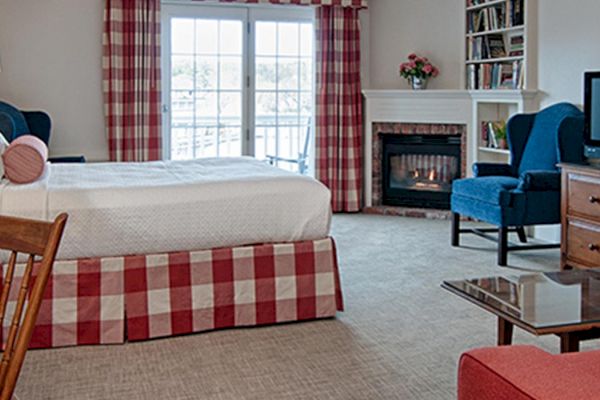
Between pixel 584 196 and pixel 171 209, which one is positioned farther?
pixel 584 196

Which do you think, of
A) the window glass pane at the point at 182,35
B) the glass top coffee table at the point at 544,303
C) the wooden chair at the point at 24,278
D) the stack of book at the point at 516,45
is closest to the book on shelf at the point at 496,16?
the stack of book at the point at 516,45

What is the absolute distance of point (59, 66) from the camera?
6250 millimetres

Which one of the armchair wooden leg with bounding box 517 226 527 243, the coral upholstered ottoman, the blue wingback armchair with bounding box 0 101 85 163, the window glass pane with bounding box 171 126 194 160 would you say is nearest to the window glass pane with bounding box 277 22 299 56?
the window glass pane with bounding box 171 126 194 160

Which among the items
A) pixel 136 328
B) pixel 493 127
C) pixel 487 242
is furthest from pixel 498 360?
pixel 493 127

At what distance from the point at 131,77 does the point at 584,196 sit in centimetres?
403

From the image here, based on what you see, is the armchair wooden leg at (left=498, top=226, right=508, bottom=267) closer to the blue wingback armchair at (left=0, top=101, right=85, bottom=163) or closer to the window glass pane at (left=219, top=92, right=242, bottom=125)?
the window glass pane at (left=219, top=92, right=242, bottom=125)

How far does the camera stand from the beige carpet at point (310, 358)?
278 centimetres

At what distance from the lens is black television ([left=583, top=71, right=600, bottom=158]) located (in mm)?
4488

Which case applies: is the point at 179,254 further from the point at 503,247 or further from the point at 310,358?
the point at 503,247

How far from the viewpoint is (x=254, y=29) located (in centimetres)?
691

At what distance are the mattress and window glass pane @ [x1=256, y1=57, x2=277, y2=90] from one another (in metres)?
3.41

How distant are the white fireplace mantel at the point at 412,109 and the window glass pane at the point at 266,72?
3.08 ft

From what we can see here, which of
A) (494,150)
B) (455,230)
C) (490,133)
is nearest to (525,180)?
(455,230)

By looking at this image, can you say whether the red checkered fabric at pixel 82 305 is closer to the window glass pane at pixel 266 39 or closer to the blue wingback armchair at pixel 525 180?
the blue wingback armchair at pixel 525 180
